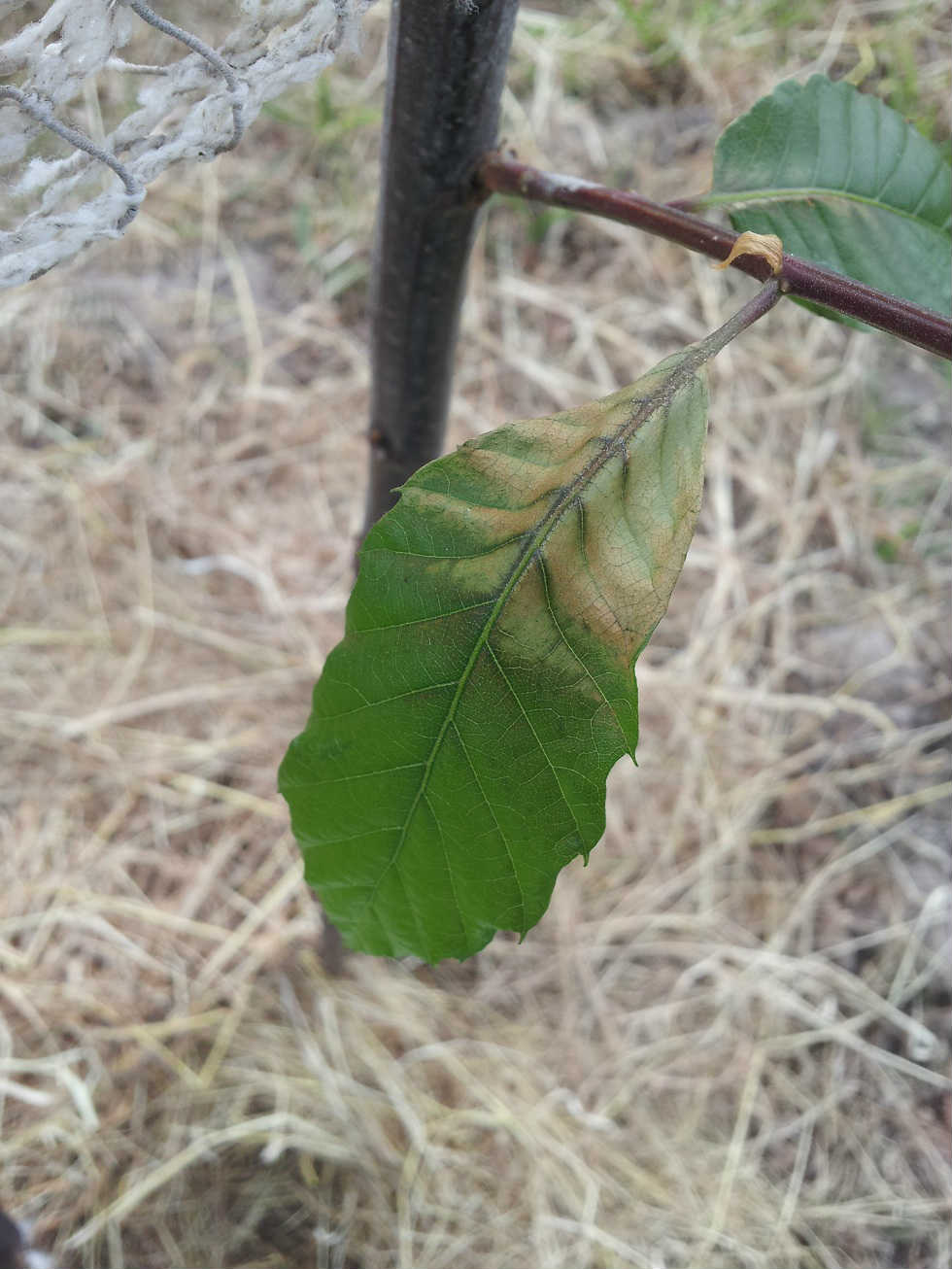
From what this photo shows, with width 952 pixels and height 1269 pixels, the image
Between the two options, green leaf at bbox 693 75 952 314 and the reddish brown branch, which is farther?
green leaf at bbox 693 75 952 314

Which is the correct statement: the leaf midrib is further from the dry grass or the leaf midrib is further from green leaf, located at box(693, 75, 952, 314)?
the dry grass

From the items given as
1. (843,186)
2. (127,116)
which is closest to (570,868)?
(843,186)

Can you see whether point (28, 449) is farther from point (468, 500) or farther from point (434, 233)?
point (468, 500)

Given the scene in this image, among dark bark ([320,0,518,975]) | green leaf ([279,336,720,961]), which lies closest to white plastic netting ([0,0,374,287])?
dark bark ([320,0,518,975])

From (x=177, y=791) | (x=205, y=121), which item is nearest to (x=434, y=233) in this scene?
(x=205, y=121)

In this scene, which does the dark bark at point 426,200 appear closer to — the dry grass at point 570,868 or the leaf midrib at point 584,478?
the leaf midrib at point 584,478

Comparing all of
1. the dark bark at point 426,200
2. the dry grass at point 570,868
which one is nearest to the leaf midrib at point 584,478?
the dark bark at point 426,200
